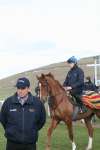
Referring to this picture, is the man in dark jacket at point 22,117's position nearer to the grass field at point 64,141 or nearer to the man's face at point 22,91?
the man's face at point 22,91

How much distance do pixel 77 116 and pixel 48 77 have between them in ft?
5.24

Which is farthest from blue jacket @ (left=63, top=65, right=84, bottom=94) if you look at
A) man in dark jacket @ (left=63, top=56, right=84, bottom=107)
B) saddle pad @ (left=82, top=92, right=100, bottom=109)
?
saddle pad @ (left=82, top=92, right=100, bottom=109)

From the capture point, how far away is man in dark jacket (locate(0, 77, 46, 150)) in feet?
27.0

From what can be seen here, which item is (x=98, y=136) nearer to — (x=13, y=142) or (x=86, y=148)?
(x=86, y=148)

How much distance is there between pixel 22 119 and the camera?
826cm

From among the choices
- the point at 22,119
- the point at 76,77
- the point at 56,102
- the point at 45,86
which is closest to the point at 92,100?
the point at 76,77

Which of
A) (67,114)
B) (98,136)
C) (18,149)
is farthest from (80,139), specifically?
(18,149)

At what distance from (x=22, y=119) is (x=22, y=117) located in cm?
3

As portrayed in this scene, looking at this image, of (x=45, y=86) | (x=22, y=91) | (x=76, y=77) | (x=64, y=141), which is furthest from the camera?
(x=64, y=141)

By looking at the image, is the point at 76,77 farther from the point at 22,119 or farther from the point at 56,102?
the point at 22,119

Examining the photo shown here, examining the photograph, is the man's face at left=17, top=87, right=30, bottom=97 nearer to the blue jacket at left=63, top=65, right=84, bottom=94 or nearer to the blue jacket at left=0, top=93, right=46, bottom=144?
the blue jacket at left=0, top=93, right=46, bottom=144

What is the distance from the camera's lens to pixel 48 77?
15.5m

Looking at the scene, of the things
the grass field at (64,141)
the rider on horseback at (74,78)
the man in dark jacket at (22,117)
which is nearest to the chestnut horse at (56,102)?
the rider on horseback at (74,78)

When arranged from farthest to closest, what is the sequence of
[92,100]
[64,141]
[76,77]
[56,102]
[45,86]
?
Result: [64,141] < [92,100] < [76,77] < [56,102] < [45,86]
